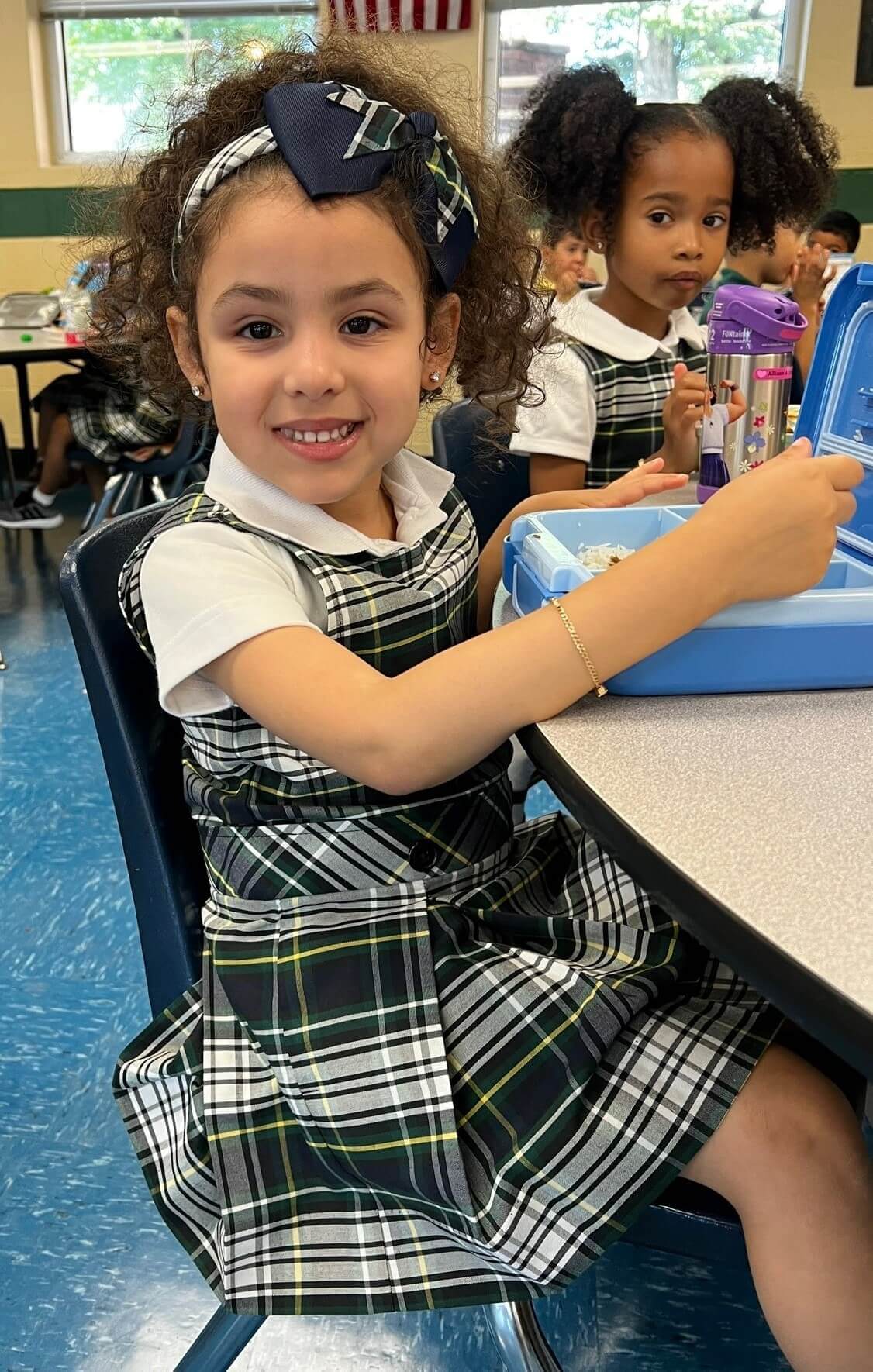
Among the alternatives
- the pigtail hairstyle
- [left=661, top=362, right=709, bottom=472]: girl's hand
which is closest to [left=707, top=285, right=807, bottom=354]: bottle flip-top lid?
[left=661, top=362, right=709, bottom=472]: girl's hand

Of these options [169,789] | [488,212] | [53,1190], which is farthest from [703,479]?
[53,1190]

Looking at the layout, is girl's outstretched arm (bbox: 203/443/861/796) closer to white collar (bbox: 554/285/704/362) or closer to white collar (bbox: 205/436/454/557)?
white collar (bbox: 205/436/454/557)

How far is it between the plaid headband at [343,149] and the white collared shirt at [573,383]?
75 centimetres

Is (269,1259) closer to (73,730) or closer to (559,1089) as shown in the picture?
(559,1089)

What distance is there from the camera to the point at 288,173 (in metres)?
0.91

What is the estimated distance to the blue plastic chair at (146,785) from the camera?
87cm

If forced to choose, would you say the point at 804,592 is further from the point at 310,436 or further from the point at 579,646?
the point at 310,436

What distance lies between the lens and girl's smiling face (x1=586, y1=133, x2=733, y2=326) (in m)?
1.81

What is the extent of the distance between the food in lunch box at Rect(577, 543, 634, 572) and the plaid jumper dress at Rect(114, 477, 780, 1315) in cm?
14

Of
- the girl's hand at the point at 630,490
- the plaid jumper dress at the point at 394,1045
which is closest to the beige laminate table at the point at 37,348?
A: the girl's hand at the point at 630,490

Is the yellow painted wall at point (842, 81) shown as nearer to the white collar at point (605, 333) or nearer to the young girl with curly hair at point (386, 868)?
the white collar at point (605, 333)

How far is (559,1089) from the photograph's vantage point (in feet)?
2.50

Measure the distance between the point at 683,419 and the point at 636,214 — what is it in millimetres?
495

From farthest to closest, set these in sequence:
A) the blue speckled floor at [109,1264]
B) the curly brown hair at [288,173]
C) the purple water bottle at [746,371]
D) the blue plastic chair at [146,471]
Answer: the blue plastic chair at [146,471], the purple water bottle at [746,371], the blue speckled floor at [109,1264], the curly brown hair at [288,173]
